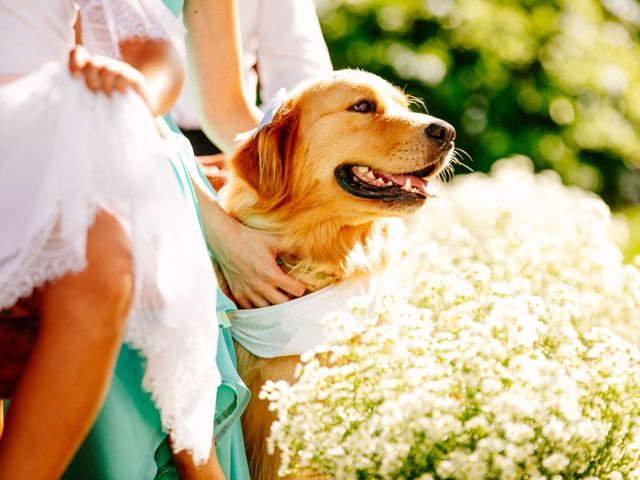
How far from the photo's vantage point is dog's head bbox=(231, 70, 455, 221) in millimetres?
2918

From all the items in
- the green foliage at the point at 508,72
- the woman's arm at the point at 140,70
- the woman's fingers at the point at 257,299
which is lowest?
the green foliage at the point at 508,72

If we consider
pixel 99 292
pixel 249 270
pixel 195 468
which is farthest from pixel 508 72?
pixel 99 292

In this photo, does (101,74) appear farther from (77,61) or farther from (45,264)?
(45,264)

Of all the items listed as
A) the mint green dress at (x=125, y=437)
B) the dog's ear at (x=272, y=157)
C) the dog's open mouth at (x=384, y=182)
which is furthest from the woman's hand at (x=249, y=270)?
the mint green dress at (x=125, y=437)

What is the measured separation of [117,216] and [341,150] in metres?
1.24

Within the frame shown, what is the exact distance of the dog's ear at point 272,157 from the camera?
2969 mm

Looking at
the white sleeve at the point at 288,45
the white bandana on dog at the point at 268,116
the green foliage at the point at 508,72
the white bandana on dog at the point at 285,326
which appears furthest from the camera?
the green foliage at the point at 508,72

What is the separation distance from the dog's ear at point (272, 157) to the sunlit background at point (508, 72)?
20.2 ft

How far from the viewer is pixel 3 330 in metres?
1.93

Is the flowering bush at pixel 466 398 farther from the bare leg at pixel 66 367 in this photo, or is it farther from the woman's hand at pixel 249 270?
the bare leg at pixel 66 367

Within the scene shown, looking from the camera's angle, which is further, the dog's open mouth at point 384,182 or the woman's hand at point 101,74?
the dog's open mouth at point 384,182

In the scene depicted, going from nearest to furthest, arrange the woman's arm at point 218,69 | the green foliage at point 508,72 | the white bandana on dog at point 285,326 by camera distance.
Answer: the white bandana on dog at point 285,326
the woman's arm at point 218,69
the green foliage at point 508,72

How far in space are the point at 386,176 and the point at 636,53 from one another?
296 inches

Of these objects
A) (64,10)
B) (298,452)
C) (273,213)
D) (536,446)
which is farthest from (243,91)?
(536,446)
